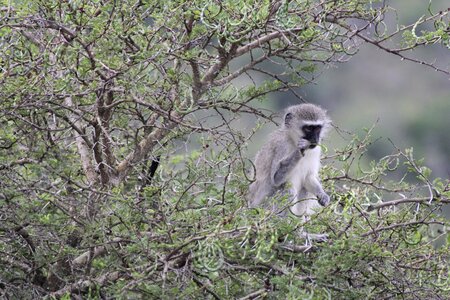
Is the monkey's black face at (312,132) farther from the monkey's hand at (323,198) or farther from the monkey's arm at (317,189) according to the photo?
the monkey's hand at (323,198)

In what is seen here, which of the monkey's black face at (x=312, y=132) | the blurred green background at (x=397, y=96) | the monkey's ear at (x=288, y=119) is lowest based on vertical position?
the monkey's black face at (x=312, y=132)

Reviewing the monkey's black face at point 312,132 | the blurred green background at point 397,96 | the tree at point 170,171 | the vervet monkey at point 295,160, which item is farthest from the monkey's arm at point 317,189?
the blurred green background at point 397,96

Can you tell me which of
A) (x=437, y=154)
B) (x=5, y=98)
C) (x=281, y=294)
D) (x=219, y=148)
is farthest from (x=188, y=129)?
(x=437, y=154)

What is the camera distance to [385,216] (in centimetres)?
503

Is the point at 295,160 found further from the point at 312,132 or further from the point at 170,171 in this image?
the point at 170,171

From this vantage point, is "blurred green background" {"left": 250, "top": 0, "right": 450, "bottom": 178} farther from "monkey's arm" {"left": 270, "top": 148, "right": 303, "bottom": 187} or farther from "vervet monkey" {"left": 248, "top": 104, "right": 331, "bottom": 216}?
"monkey's arm" {"left": 270, "top": 148, "right": 303, "bottom": 187}

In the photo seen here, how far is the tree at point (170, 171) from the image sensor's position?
4.71m

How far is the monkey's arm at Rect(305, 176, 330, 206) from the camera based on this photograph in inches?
251

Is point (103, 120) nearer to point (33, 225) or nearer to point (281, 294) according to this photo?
point (33, 225)

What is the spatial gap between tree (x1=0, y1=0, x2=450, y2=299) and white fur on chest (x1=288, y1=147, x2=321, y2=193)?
0.52m

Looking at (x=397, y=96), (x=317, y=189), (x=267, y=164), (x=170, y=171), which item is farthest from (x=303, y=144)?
(x=397, y=96)

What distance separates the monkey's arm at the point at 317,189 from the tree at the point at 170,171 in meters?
0.37

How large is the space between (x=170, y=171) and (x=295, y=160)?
3.08ft

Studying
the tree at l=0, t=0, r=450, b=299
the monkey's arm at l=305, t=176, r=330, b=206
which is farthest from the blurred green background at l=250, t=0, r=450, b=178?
the tree at l=0, t=0, r=450, b=299
